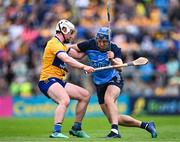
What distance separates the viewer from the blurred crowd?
27797 mm

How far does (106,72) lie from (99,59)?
32 cm

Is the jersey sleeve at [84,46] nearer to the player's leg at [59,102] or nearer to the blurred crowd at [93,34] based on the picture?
the player's leg at [59,102]

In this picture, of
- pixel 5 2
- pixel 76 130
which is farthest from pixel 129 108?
pixel 76 130

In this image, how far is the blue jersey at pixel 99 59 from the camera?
15.5 metres

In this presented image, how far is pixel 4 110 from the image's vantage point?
2798cm

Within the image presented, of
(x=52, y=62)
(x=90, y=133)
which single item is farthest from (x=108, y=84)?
(x=90, y=133)

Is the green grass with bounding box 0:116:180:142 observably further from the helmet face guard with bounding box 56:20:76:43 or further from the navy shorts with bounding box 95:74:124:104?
the helmet face guard with bounding box 56:20:76:43

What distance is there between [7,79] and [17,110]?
1.24 meters

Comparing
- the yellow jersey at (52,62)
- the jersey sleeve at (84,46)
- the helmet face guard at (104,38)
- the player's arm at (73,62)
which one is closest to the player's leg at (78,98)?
the yellow jersey at (52,62)

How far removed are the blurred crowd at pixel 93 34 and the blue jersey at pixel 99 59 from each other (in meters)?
11.1

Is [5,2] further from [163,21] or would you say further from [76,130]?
[76,130]

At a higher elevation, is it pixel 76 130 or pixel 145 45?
pixel 145 45

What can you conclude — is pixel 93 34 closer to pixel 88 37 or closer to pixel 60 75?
pixel 88 37

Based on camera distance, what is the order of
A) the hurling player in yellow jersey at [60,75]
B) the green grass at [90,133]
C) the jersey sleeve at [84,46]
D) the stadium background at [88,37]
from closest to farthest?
the green grass at [90,133] < the hurling player in yellow jersey at [60,75] < the jersey sleeve at [84,46] < the stadium background at [88,37]
